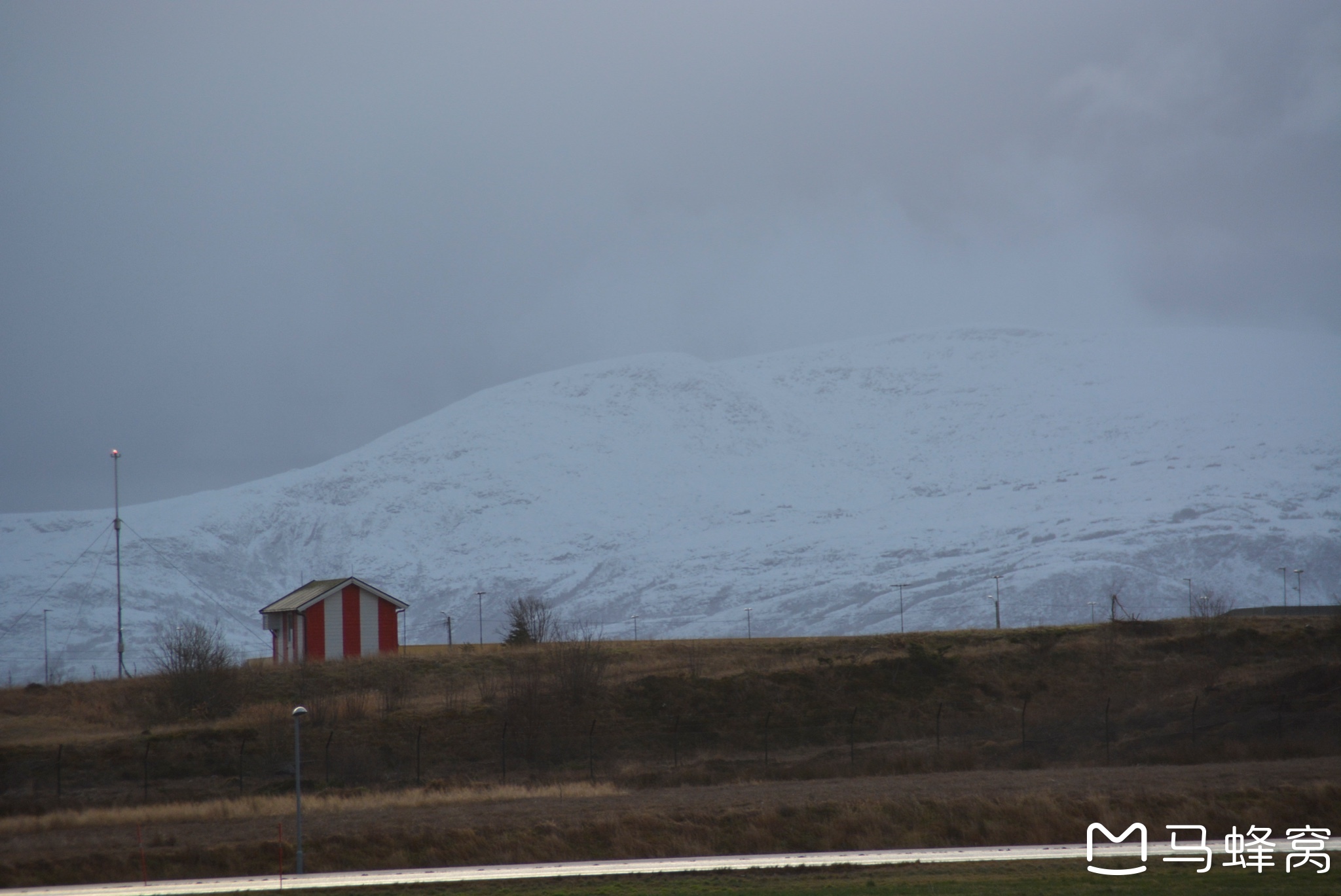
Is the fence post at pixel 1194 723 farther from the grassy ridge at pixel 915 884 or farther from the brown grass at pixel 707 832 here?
the grassy ridge at pixel 915 884

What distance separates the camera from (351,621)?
64.1 meters

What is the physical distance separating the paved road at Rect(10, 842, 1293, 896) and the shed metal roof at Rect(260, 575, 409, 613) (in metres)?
36.5

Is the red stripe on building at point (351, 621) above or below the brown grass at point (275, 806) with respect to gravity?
above

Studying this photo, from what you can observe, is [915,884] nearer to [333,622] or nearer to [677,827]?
[677,827]

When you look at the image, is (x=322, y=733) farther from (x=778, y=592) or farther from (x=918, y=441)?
(x=918, y=441)

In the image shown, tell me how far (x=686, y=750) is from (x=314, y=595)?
24.6m

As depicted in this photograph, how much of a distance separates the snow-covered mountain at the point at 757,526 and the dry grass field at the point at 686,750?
204ft

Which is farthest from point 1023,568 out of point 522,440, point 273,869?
point 273,869

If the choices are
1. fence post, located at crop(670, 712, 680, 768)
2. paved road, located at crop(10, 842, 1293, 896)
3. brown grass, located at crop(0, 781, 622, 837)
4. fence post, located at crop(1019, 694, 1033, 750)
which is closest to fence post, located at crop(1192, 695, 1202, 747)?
fence post, located at crop(1019, 694, 1033, 750)

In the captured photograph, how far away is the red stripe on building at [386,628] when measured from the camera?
65.2m

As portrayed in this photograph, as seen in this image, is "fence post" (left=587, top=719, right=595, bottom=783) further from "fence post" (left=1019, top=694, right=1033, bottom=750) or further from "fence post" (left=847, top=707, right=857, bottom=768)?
"fence post" (left=1019, top=694, right=1033, bottom=750)

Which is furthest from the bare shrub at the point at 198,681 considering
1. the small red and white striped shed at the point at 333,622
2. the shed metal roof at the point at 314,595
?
the shed metal roof at the point at 314,595

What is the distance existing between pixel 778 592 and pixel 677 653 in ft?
250

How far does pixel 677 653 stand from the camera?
6425cm
